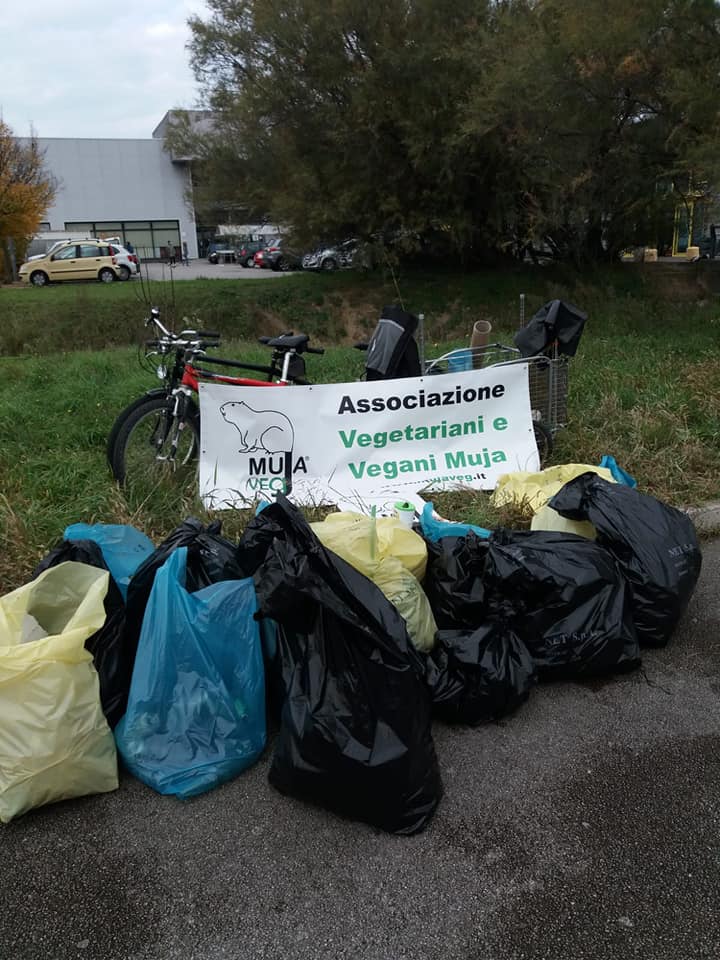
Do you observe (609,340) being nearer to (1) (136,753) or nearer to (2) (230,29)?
(1) (136,753)

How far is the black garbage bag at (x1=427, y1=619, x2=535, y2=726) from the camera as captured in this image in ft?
8.57

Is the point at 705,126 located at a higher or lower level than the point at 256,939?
higher

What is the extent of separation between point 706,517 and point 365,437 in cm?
207

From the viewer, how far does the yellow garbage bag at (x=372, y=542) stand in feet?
9.26

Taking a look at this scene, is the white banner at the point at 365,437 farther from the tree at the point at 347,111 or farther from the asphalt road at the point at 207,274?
the asphalt road at the point at 207,274

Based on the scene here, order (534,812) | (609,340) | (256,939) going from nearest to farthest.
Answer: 1. (256,939)
2. (534,812)
3. (609,340)

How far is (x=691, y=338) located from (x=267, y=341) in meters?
7.96

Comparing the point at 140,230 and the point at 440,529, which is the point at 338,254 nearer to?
the point at 440,529

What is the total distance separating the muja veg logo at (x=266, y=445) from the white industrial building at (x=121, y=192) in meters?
51.5

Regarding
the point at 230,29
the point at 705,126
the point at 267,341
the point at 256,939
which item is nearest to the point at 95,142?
the point at 230,29

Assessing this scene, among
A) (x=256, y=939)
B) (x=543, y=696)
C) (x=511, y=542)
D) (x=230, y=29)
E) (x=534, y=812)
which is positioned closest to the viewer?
(x=256, y=939)

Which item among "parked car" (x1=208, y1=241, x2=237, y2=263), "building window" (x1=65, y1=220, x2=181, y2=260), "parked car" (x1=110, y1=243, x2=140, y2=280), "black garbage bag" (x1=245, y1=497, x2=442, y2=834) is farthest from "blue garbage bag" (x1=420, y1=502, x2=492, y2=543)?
"building window" (x1=65, y1=220, x2=181, y2=260)

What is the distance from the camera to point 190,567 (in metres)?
2.71

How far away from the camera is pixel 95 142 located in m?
53.8
